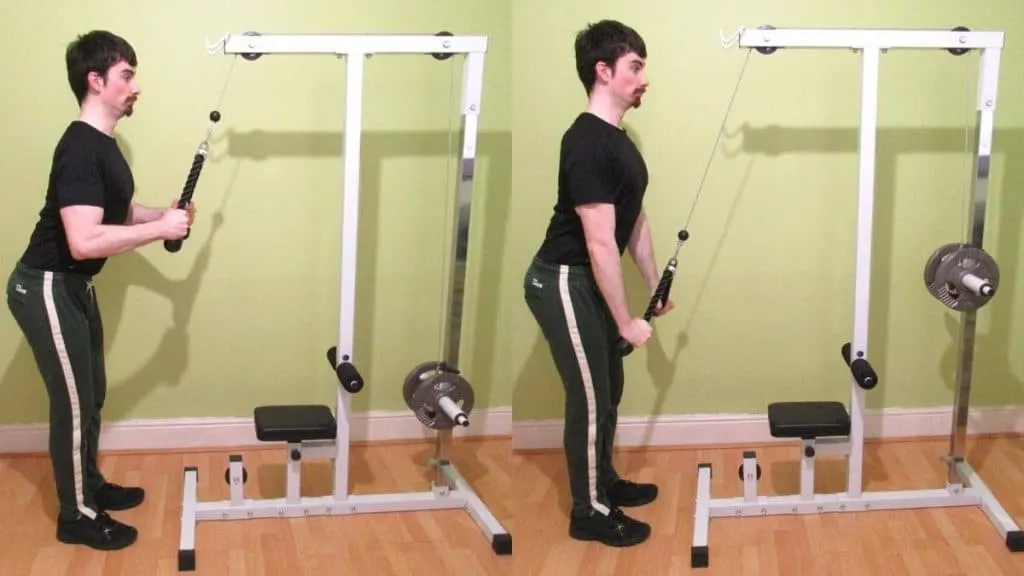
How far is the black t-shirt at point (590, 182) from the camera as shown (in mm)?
2268

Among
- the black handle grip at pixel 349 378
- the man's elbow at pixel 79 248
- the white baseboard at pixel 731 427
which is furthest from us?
the white baseboard at pixel 731 427

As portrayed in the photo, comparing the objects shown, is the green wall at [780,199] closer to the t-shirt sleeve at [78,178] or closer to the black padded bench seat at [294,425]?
the black padded bench seat at [294,425]

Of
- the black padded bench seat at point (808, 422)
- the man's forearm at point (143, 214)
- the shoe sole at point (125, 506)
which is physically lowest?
the shoe sole at point (125, 506)

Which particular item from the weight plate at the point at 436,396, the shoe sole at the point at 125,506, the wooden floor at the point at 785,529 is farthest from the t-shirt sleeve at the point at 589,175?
the shoe sole at the point at 125,506

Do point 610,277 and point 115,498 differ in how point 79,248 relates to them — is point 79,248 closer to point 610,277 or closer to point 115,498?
point 115,498

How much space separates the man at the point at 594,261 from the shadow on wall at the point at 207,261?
60 centimetres

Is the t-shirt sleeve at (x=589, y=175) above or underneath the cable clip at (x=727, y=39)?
underneath

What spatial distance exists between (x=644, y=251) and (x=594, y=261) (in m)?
0.43

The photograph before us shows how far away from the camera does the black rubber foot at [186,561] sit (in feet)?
7.76

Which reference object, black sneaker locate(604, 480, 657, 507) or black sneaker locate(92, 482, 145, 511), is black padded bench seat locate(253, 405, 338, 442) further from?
black sneaker locate(604, 480, 657, 507)

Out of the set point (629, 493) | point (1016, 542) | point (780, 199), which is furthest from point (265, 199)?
point (1016, 542)

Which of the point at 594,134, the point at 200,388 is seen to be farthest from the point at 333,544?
the point at 594,134

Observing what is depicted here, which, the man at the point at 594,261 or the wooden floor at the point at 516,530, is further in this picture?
the wooden floor at the point at 516,530

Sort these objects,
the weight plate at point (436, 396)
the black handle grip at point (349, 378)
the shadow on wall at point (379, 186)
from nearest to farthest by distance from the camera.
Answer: the black handle grip at point (349, 378), the weight plate at point (436, 396), the shadow on wall at point (379, 186)
